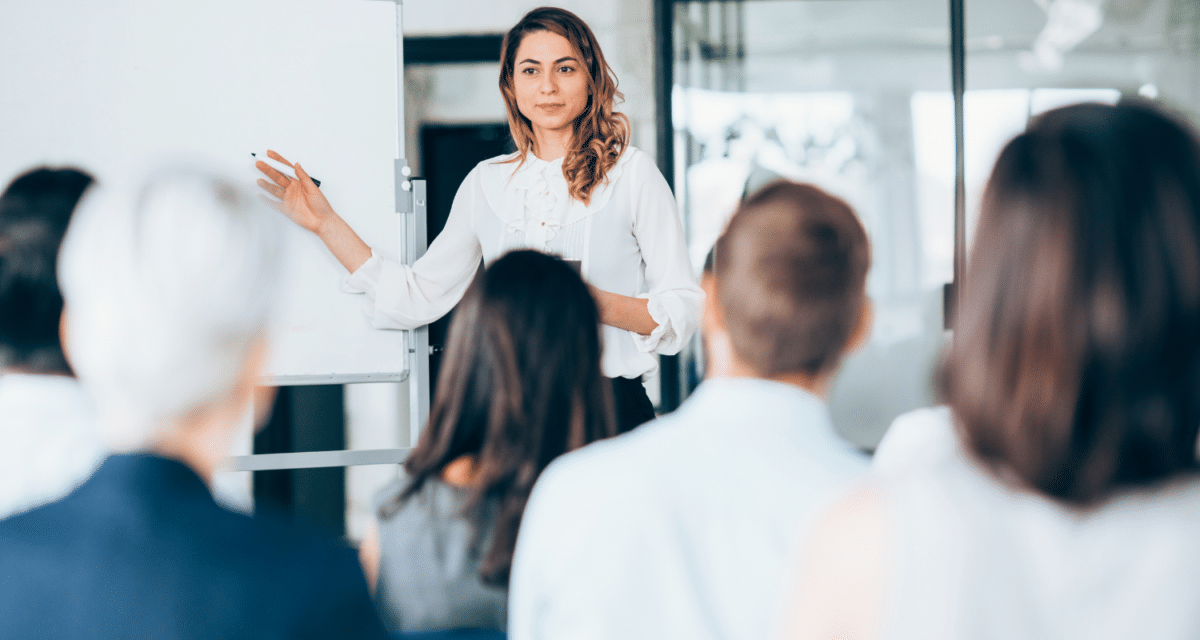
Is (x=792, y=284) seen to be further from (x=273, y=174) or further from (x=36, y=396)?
(x=273, y=174)

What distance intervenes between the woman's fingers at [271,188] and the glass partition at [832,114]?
169 cm

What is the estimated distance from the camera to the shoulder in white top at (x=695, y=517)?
2.95 feet

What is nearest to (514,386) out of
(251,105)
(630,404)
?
(630,404)

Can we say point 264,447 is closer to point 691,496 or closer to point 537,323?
point 537,323

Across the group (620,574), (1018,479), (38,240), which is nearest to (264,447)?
(38,240)

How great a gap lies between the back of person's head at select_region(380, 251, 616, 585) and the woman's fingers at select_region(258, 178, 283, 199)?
3.91ft

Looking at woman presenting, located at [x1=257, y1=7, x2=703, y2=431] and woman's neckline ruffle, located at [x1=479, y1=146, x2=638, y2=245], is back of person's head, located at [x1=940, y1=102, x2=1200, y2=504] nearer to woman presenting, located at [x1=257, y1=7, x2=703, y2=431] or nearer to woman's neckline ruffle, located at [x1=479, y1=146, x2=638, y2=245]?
woman presenting, located at [x1=257, y1=7, x2=703, y2=431]

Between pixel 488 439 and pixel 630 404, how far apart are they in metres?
0.82

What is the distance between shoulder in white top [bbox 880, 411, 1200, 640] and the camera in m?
0.58

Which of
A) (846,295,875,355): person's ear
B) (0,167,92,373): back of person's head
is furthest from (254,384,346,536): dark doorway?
(846,295,875,355): person's ear

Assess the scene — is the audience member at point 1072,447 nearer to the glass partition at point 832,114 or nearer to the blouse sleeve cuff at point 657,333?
the blouse sleeve cuff at point 657,333

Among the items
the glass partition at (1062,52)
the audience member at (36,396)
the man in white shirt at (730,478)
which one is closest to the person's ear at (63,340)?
the audience member at (36,396)

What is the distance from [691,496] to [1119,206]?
1.61 ft

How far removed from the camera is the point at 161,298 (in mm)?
641
